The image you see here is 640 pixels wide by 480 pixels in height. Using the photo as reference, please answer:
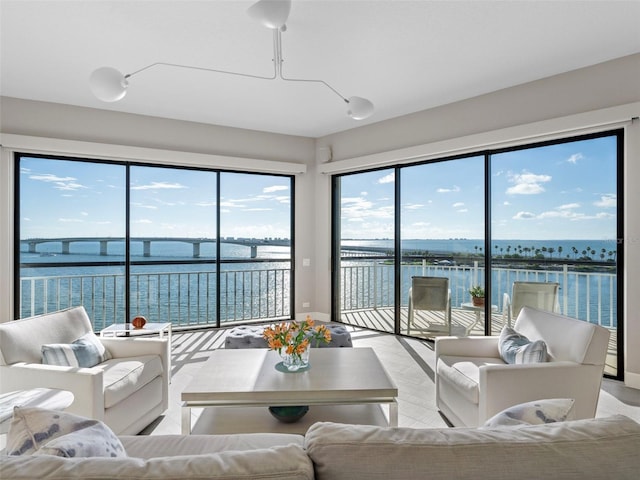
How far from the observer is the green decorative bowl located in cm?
205

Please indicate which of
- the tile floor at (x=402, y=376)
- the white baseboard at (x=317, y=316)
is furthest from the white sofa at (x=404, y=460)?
the white baseboard at (x=317, y=316)

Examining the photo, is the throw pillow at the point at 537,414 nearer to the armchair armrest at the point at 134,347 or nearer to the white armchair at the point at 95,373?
the white armchair at the point at 95,373

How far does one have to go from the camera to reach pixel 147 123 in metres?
4.39

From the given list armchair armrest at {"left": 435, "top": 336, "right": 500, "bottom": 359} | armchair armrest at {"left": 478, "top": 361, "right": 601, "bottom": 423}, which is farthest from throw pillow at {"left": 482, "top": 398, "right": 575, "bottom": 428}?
armchair armrest at {"left": 435, "top": 336, "right": 500, "bottom": 359}

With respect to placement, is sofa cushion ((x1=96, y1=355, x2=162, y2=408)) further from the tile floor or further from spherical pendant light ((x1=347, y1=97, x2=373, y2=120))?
spherical pendant light ((x1=347, y1=97, x2=373, y2=120))

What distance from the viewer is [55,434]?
983 mm

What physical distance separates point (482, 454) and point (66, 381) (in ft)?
6.83

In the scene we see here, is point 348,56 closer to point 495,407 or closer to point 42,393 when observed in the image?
point 495,407

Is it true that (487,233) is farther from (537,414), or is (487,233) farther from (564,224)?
(537,414)

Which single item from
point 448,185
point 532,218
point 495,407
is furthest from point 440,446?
point 448,185

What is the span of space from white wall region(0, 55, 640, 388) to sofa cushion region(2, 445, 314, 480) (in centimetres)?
346

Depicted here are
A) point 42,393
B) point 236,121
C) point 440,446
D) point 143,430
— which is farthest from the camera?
point 236,121

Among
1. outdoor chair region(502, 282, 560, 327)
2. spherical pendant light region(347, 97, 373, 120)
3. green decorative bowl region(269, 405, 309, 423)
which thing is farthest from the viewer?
outdoor chair region(502, 282, 560, 327)

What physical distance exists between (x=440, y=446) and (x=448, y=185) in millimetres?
3794
